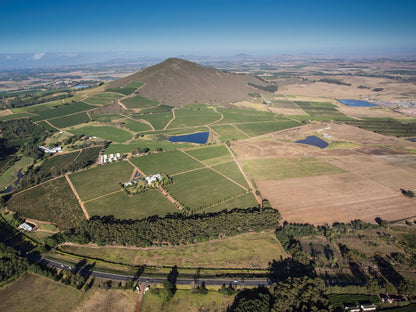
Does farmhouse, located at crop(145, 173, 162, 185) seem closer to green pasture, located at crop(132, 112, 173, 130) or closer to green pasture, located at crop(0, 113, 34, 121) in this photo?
green pasture, located at crop(132, 112, 173, 130)

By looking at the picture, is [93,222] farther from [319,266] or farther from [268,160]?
[268,160]

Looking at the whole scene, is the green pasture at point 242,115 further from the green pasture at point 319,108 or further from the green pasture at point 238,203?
the green pasture at point 238,203

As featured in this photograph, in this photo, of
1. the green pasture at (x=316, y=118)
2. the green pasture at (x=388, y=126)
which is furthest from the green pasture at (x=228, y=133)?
the green pasture at (x=388, y=126)

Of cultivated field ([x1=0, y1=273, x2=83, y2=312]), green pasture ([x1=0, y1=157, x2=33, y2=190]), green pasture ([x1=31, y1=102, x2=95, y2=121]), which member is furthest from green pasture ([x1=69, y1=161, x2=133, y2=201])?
green pasture ([x1=31, y1=102, x2=95, y2=121])

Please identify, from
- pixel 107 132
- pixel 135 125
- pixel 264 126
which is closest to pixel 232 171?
pixel 264 126

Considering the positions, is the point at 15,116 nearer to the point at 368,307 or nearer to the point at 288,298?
the point at 288,298

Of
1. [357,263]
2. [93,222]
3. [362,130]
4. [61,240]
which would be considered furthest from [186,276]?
[362,130]
